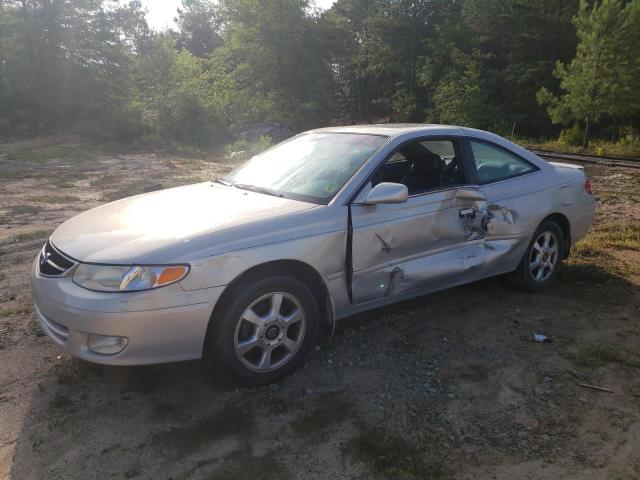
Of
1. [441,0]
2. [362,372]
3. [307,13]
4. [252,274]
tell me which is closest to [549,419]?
[362,372]

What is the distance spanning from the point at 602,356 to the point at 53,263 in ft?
11.9

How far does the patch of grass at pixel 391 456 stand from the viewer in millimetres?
2434

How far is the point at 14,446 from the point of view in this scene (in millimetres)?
2637

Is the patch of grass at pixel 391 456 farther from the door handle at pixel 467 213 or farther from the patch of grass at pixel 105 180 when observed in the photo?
the patch of grass at pixel 105 180

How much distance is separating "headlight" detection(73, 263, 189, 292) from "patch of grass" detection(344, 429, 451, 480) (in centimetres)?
128

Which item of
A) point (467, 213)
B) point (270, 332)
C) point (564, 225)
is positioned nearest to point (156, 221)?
point (270, 332)

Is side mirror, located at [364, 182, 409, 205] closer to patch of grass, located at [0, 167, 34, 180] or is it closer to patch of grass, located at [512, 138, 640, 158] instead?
patch of grass, located at [0, 167, 34, 180]

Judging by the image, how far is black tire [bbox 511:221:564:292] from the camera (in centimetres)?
462

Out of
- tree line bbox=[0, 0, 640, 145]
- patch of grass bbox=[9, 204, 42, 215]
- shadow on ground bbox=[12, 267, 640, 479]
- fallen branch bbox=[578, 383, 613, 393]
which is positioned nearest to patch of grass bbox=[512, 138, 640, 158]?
tree line bbox=[0, 0, 640, 145]

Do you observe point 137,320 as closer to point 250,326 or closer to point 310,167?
point 250,326

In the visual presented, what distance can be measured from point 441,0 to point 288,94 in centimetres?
1832

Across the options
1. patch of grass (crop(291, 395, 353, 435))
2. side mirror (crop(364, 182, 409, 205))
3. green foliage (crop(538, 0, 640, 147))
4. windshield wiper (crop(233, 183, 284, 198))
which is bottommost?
patch of grass (crop(291, 395, 353, 435))

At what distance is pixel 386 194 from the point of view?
3.36m

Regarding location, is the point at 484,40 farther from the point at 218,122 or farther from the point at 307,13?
the point at 218,122
